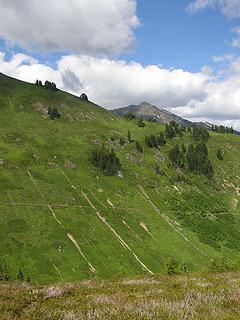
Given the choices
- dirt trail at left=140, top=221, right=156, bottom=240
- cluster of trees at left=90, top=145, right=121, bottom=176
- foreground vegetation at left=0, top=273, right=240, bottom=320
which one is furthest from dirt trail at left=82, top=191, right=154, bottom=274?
foreground vegetation at left=0, top=273, right=240, bottom=320

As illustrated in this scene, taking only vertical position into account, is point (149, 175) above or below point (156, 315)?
below

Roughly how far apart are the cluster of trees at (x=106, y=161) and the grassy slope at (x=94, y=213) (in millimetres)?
3616

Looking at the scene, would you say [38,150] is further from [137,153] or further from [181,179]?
[181,179]

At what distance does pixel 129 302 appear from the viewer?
1319 centimetres

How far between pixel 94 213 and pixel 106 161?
38.1 metres

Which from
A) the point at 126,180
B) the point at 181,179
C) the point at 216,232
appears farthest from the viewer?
the point at 181,179

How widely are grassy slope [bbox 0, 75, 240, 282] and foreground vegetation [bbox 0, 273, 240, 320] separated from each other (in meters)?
88.7

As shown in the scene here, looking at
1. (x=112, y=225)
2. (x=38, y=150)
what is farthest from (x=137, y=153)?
(x=112, y=225)

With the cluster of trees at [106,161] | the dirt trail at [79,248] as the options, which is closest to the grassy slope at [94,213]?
the dirt trail at [79,248]

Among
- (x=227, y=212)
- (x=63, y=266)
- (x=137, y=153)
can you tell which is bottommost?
(x=63, y=266)

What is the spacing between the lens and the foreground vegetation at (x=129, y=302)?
11570 mm

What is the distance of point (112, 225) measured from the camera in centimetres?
13525

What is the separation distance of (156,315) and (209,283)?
6303 millimetres

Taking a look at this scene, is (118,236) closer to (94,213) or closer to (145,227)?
(94,213)
